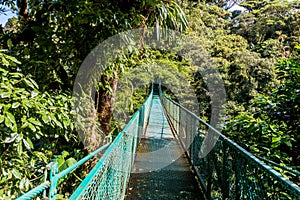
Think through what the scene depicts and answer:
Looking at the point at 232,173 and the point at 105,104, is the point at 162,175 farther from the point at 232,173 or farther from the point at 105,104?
the point at 232,173

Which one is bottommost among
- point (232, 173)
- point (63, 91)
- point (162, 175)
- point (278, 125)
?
point (162, 175)

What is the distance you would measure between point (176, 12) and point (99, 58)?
89 cm

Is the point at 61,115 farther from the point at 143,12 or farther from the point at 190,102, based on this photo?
the point at 190,102

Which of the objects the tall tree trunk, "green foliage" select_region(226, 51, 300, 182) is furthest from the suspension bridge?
the tall tree trunk

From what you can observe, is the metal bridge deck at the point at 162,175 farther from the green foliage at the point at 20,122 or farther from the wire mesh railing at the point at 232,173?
the green foliage at the point at 20,122

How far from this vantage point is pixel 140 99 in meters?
9.51

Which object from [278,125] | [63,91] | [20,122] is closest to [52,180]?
[20,122]

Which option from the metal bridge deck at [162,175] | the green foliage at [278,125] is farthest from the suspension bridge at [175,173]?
the green foliage at [278,125]

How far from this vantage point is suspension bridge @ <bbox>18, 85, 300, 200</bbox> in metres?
1.03

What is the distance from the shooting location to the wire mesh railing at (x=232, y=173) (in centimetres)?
116

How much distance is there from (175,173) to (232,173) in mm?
1479

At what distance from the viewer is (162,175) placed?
124 inches

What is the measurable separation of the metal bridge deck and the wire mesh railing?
0.17 meters

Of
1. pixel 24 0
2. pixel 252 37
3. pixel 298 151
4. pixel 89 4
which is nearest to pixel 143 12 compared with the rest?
pixel 89 4
